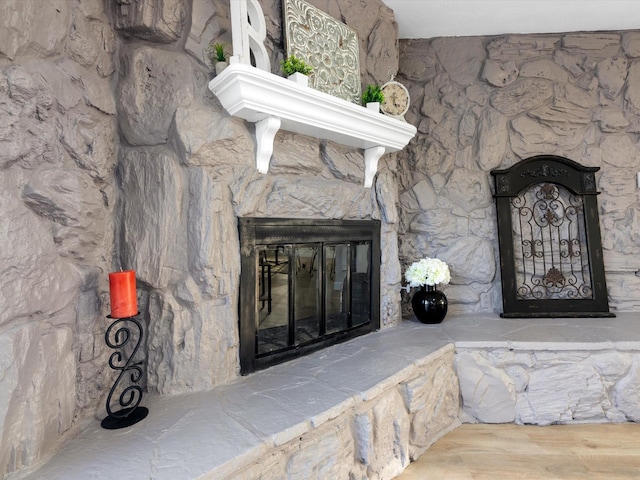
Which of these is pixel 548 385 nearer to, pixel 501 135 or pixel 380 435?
pixel 380 435

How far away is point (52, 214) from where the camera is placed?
1.10m

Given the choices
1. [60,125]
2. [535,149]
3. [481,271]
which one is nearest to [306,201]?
[60,125]

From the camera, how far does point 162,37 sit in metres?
1.34

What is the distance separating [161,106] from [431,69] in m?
2.02

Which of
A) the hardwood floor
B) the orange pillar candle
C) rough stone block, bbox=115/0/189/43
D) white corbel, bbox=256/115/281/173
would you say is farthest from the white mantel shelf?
the hardwood floor

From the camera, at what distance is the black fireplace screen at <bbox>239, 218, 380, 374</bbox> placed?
149cm

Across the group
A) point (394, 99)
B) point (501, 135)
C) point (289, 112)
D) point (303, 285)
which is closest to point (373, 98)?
point (394, 99)

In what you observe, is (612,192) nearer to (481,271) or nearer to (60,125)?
(481,271)

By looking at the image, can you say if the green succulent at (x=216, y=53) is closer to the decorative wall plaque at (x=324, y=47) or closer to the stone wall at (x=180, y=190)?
the stone wall at (x=180, y=190)

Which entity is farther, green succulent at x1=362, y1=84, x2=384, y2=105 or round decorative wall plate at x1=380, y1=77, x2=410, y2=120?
round decorative wall plate at x1=380, y1=77, x2=410, y2=120

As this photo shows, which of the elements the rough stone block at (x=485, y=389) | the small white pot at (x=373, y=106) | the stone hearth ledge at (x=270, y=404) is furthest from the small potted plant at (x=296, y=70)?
the rough stone block at (x=485, y=389)

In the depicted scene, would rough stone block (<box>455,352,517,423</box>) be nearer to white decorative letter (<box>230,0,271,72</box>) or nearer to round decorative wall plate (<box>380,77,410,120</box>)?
round decorative wall plate (<box>380,77,410,120</box>)

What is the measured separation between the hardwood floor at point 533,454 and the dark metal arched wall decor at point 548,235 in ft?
2.51

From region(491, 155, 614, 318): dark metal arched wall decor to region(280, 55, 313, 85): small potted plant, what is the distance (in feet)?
5.27
